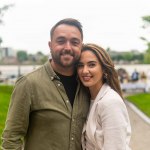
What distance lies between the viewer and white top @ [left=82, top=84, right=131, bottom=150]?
2539 millimetres

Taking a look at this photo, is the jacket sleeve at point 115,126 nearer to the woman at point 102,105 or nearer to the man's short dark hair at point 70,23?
the woman at point 102,105

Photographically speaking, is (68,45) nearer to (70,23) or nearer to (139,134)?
(70,23)

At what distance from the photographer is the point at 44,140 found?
267 cm

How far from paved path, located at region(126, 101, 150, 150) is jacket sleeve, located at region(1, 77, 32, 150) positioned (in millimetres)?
4934

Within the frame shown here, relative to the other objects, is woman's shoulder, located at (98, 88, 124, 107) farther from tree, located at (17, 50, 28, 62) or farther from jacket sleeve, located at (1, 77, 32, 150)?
tree, located at (17, 50, 28, 62)

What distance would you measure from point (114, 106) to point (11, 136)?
0.73m

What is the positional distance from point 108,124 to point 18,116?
1.98 ft

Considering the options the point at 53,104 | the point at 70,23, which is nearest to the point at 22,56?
the point at 70,23

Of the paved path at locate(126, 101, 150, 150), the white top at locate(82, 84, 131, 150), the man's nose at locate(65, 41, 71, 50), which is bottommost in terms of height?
the paved path at locate(126, 101, 150, 150)

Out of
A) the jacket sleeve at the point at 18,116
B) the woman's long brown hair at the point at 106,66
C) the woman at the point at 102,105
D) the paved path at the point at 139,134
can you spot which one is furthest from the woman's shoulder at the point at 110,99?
the paved path at the point at 139,134

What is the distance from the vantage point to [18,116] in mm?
2615

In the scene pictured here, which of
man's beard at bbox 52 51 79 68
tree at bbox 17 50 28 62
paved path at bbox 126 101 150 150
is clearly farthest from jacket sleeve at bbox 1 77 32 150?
tree at bbox 17 50 28 62

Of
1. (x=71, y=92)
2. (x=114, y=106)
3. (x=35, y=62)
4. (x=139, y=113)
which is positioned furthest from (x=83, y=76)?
(x=35, y=62)

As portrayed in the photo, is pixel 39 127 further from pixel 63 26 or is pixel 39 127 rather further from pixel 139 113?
pixel 139 113
